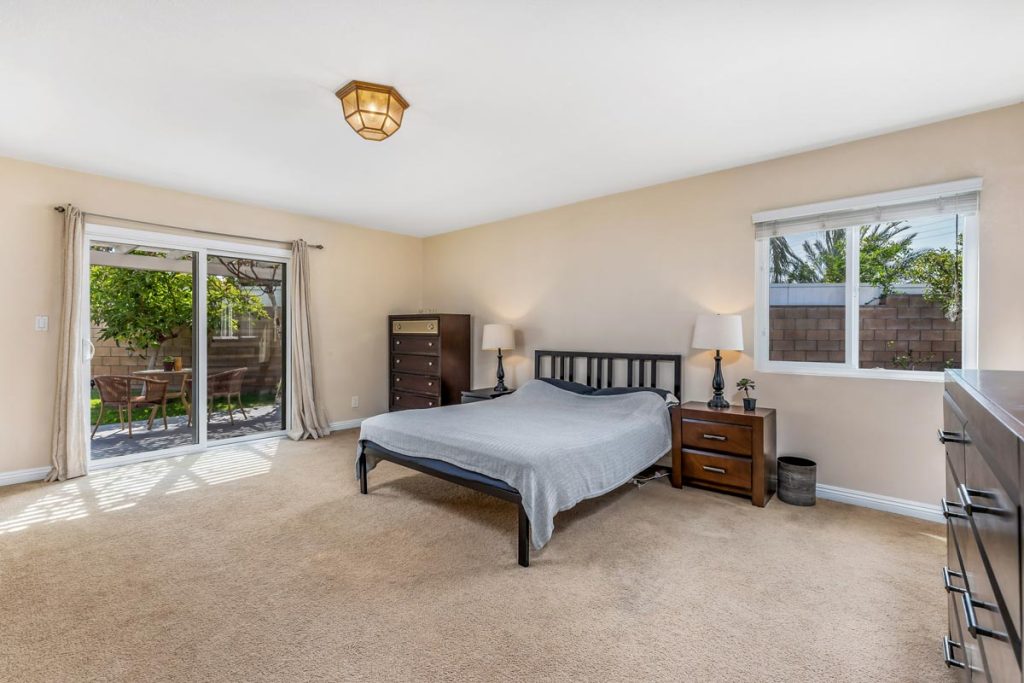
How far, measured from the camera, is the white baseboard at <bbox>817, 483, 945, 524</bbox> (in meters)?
3.04

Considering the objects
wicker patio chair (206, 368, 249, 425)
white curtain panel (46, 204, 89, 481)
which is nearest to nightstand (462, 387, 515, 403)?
wicker patio chair (206, 368, 249, 425)

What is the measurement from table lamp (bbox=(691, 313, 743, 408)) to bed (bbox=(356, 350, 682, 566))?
1.29 feet

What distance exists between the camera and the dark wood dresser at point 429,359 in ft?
18.0

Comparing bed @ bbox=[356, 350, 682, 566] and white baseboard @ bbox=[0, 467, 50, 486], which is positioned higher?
bed @ bbox=[356, 350, 682, 566]

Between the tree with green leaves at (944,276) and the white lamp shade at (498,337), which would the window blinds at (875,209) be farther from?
the white lamp shade at (498,337)

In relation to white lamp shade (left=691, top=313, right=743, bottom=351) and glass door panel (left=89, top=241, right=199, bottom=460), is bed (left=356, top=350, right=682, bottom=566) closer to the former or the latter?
A: white lamp shade (left=691, top=313, right=743, bottom=351)

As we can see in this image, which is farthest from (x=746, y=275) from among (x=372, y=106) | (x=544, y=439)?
(x=372, y=106)

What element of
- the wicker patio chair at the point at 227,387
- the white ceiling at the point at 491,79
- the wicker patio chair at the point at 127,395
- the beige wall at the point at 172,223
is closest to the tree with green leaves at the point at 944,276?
the white ceiling at the point at 491,79

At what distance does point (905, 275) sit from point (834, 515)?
1685mm

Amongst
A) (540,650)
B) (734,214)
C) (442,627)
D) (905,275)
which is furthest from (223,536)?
(905,275)

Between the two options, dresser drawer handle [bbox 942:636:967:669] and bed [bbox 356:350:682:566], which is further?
bed [bbox 356:350:682:566]

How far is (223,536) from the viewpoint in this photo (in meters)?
2.82

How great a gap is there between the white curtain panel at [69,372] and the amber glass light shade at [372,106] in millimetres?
2819

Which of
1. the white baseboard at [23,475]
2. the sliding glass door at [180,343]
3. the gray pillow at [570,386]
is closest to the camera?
the white baseboard at [23,475]
